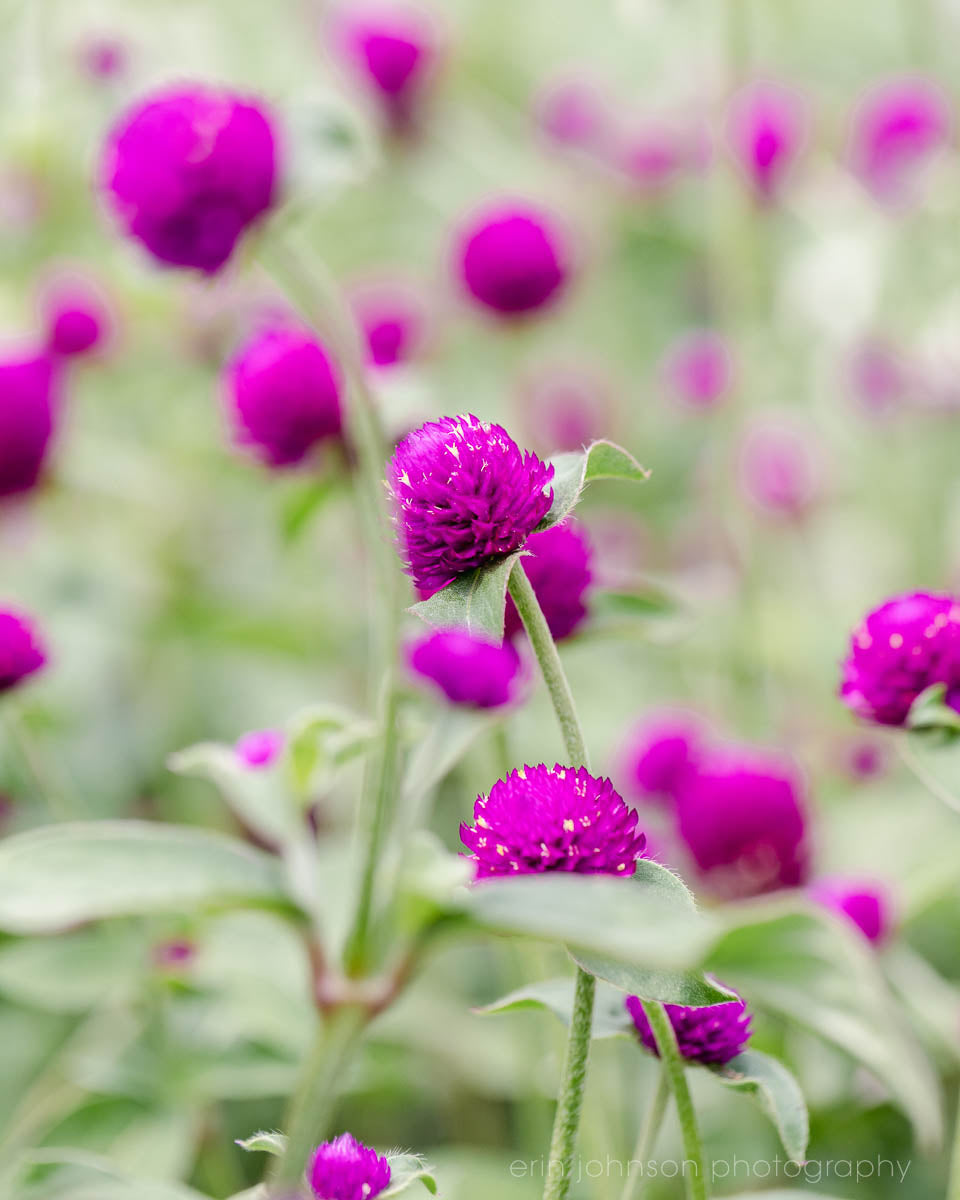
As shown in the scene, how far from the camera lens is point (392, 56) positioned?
2.09 m

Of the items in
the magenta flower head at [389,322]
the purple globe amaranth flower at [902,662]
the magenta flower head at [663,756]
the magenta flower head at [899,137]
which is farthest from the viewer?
the magenta flower head at [899,137]

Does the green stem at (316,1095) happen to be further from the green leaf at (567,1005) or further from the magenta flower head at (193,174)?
the magenta flower head at (193,174)

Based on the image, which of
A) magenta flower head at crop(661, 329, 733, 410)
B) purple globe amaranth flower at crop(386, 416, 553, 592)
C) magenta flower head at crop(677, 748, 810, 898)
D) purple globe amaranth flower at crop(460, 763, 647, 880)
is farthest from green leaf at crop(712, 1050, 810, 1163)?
magenta flower head at crop(661, 329, 733, 410)

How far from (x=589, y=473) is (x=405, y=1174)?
29 centimetres

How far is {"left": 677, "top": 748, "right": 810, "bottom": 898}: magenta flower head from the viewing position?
0.94m

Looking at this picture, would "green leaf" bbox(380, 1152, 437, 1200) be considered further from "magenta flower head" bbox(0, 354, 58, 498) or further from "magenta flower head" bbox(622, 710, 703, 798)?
"magenta flower head" bbox(0, 354, 58, 498)

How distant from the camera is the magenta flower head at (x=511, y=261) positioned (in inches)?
54.9

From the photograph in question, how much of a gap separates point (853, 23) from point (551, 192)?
1.59 meters

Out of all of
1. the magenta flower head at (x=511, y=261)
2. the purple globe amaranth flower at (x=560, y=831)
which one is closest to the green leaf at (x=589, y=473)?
the purple globe amaranth flower at (x=560, y=831)

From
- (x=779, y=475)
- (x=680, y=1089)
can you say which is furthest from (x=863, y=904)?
(x=779, y=475)

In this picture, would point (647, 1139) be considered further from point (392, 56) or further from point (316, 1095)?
point (392, 56)

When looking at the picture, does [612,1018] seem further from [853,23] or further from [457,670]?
[853,23]

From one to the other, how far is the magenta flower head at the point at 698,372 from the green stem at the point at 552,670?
124cm

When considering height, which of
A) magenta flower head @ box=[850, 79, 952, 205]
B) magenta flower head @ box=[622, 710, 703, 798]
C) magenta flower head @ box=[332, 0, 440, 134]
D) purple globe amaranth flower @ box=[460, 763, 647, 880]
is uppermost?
magenta flower head @ box=[332, 0, 440, 134]
